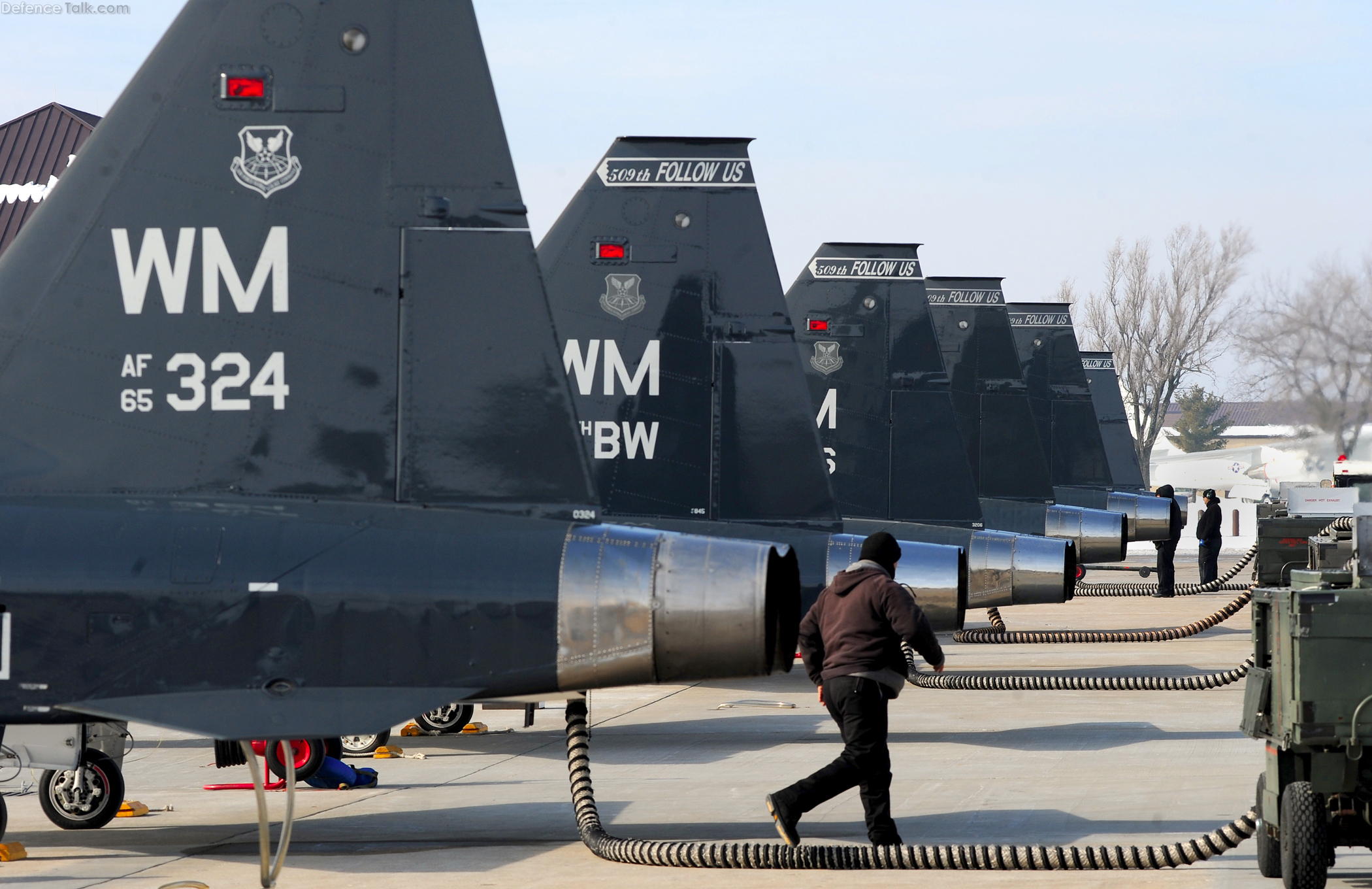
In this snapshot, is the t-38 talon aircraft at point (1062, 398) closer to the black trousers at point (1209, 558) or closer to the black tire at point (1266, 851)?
the black trousers at point (1209, 558)

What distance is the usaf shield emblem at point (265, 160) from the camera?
25.6ft

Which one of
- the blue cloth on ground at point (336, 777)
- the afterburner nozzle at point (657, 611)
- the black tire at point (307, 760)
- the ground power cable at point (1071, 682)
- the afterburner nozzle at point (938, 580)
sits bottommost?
the ground power cable at point (1071, 682)

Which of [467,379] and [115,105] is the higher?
[115,105]

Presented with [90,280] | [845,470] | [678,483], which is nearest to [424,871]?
[90,280]

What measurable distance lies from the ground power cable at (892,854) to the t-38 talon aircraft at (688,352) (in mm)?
4784

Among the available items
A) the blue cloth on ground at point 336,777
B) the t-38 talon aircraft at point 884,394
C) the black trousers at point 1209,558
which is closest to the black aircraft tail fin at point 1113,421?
the black trousers at point 1209,558

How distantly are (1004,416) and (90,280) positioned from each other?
1797cm

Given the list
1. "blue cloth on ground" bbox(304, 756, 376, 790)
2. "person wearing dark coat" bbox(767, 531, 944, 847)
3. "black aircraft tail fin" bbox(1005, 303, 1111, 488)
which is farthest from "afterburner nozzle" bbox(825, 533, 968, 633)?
"black aircraft tail fin" bbox(1005, 303, 1111, 488)

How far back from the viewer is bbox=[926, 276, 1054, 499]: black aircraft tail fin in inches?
938

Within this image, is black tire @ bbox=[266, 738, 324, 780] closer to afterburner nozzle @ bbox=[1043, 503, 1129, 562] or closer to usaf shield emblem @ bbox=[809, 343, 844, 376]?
usaf shield emblem @ bbox=[809, 343, 844, 376]

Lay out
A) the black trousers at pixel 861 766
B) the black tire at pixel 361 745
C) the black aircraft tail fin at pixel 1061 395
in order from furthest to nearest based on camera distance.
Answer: the black aircraft tail fin at pixel 1061 395
the black tire at pixel 361 745
the black trousers at pixel 861 766

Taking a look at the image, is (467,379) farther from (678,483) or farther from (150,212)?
(678,483)

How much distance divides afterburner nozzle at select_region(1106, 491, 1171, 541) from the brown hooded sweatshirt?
85.6 feet

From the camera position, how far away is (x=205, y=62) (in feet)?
25.6
